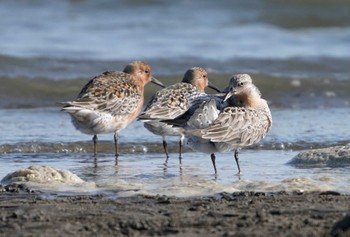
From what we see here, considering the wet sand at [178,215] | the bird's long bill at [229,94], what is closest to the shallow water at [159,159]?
the wet sand at [178,215]

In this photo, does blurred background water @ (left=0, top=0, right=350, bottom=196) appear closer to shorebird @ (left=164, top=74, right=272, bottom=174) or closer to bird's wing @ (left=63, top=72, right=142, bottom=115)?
shorebird @ (left=164, top=74, right=272, bottom=174)

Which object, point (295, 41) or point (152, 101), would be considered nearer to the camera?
point (152, 101)

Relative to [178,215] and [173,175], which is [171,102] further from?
[178,215]

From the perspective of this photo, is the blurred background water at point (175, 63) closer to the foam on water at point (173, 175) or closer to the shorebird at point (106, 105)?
the foam on water at point (173, 175)

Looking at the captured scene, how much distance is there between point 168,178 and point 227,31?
11.4 meters

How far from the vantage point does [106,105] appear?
9273 millimetres

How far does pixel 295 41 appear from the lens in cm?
1798

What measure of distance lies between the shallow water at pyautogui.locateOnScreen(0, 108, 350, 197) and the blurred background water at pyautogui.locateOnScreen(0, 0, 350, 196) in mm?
21

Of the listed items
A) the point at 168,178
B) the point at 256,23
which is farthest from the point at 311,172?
the point at 256,23

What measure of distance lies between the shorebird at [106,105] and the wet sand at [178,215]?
2.62m

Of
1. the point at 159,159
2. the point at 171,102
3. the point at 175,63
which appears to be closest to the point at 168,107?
the point at 171,102

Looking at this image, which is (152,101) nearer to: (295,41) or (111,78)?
(111,78)

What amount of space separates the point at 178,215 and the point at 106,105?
3.83 metres

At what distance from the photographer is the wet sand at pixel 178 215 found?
16.9 ft
